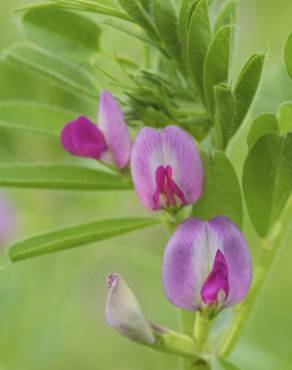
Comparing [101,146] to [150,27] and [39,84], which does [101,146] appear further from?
[39,84]

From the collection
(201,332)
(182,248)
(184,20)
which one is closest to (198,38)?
(184,20)

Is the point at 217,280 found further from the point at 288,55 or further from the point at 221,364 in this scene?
the point at 288,55

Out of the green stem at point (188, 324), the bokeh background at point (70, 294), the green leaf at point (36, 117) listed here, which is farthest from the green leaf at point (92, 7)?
the bokeh background at point (70, 294)

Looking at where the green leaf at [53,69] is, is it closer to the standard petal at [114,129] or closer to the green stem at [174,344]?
the standard petal at [114,129]

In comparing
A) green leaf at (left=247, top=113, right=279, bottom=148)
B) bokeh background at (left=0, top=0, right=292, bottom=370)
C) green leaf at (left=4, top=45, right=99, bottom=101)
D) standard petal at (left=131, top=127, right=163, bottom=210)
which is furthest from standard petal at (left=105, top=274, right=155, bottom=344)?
bokeh background at (left=0, top=0, right=292, bottom=370)

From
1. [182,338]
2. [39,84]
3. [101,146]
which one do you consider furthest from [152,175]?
[39,84]
